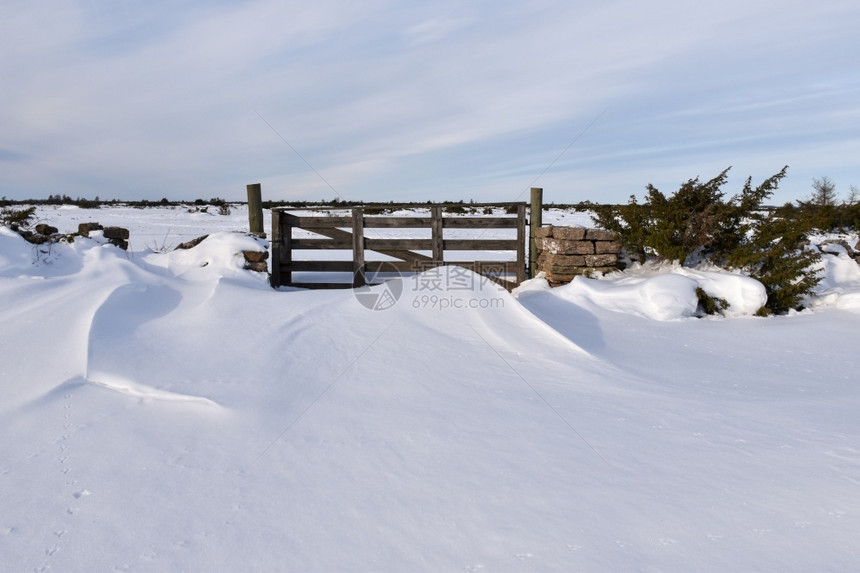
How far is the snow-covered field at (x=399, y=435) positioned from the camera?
231 cm

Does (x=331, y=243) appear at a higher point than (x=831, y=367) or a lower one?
higher

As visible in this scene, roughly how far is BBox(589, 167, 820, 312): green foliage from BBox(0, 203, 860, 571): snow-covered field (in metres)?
1.80

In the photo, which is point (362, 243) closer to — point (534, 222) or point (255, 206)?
point (255, 206)

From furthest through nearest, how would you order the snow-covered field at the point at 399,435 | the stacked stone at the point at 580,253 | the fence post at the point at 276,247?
the fence post at the point at 276,247
the stacked stone at the point at 580,253
the snow-covered field at the point at 399,435

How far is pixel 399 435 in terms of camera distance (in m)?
3.33

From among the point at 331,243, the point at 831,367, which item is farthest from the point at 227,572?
the point at 331,243

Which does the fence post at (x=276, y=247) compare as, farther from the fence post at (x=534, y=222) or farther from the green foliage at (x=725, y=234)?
the green foliage at (x=725, y=234)

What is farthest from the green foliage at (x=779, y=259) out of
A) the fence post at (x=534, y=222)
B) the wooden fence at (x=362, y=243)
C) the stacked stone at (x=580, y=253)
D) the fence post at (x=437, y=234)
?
the fence post at (x=437, y=234)

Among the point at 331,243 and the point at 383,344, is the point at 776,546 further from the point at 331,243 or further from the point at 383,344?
the point at 331,243

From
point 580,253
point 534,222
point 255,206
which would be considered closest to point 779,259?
point 580,253

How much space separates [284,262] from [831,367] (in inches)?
321

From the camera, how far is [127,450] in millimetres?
3133

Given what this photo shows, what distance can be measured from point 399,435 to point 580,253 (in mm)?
6612

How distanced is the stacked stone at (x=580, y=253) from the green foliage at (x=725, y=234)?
35cm
